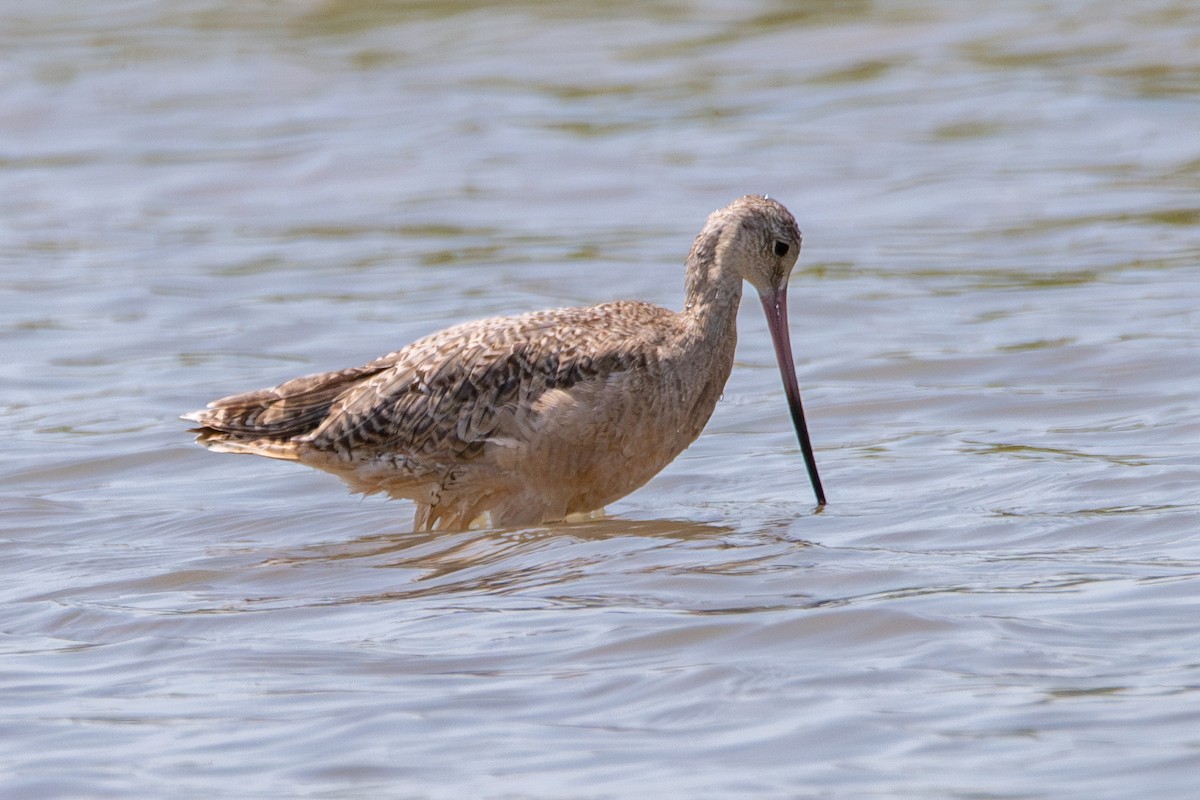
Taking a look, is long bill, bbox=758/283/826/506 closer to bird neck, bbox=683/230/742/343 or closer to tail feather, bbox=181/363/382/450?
bird neck, bbox=683/230/742/343

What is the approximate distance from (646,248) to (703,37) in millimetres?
6001

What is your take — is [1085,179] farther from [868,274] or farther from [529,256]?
[529,256]

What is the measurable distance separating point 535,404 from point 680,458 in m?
1.61

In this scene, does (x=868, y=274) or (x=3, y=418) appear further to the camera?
(x=868, y=274)

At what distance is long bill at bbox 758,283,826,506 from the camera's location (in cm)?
758

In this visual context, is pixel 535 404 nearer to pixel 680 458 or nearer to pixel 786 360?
pixel 786 360

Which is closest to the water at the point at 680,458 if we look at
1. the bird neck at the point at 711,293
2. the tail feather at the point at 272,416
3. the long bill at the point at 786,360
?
the long bill at the point at 786,360

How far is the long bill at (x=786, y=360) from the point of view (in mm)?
7582

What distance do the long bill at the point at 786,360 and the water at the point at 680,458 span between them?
163mm

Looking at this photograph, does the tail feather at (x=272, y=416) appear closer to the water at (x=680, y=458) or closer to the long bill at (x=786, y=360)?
the water at (x=680, y=458)

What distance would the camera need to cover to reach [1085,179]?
13.0m

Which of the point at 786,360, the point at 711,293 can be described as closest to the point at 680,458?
the point at 786,360

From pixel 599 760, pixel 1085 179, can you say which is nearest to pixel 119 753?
pixel 599 760

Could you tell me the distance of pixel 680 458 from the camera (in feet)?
27.9
